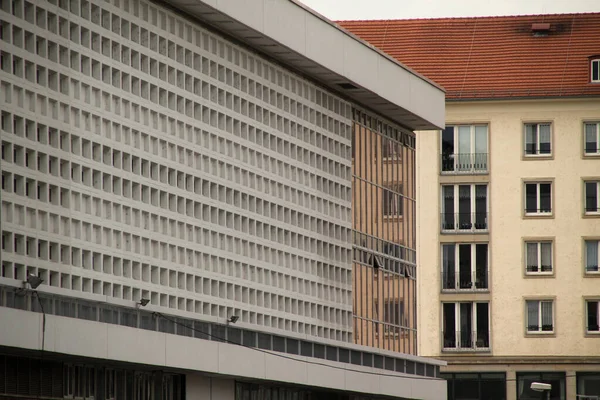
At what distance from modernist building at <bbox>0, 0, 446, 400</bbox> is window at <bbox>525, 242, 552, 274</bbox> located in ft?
69.6

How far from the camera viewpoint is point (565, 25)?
66562 mm

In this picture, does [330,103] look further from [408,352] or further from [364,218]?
[408,352]

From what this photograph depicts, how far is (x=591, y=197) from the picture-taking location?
63500 millimetres

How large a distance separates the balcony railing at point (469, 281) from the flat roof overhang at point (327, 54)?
2016 centimetres

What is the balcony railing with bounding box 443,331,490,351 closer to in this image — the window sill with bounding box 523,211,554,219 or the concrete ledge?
the window sill with bounding box 523,211,554,219

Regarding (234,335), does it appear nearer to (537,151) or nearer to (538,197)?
(538,197)

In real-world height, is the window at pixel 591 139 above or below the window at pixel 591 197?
above

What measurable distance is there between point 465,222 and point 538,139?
4326 mm

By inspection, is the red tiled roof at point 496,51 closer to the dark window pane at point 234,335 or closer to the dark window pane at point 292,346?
the dark window pane at point 292,346

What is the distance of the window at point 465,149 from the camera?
63.9m

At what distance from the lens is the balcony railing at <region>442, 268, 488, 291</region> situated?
2509 inches

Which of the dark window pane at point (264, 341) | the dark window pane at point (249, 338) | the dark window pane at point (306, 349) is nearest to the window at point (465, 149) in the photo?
the dark window pane at point (306, 349)

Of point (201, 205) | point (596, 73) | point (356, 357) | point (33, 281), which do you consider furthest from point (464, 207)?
point (33, 281)

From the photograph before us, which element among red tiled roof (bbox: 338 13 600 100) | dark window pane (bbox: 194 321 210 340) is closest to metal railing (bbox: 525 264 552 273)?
red tiled roof (bbox: 338 13 600 100)
